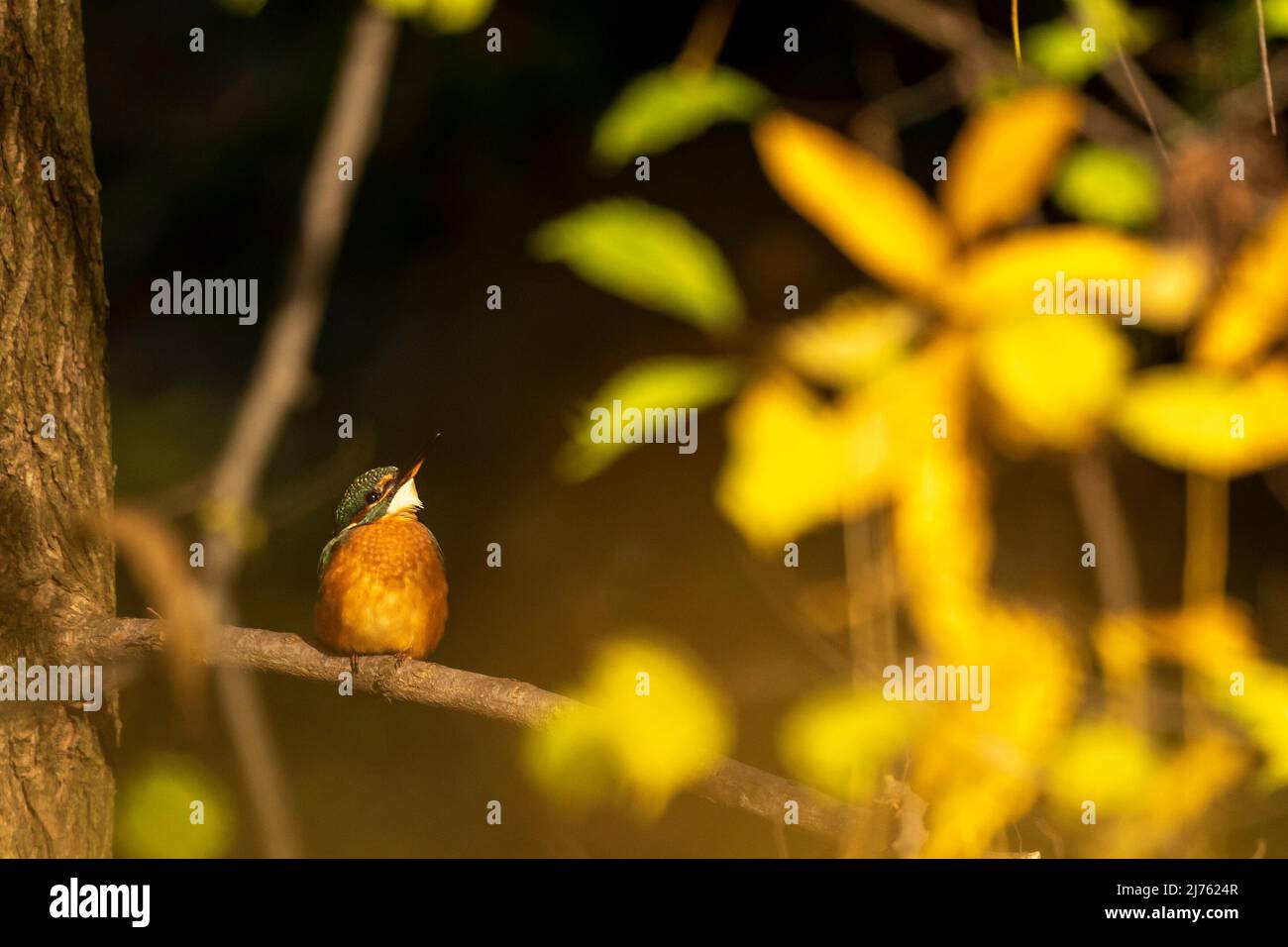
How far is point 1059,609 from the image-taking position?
1684 millimetres

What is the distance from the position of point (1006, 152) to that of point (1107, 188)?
0.74ft

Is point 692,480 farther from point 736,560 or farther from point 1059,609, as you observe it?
point 1059,609

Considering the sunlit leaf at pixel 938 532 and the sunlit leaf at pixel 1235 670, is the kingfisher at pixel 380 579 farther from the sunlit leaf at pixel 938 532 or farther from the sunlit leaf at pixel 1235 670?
the sunlit leaf at pixel 1235 670

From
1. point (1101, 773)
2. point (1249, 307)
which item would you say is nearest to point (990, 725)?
point (1101, 773)

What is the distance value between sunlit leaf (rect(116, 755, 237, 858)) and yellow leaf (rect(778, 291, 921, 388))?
3.08 feet

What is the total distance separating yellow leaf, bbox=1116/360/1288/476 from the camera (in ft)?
4.66

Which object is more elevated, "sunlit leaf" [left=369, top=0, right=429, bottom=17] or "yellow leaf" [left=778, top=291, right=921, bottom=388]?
"sunlit leaf" [left=369, top=0, right=429, bottom=17]

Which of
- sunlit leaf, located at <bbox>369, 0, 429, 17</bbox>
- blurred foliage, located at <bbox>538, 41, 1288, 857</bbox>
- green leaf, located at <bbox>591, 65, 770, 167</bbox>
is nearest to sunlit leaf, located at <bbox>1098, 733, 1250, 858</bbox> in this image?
blurred foliage, located at <bbox>538, 41, 1288, 857</bbox>

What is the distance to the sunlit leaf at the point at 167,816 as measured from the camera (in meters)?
1.35

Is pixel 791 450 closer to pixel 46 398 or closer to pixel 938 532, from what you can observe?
pixel 938 532

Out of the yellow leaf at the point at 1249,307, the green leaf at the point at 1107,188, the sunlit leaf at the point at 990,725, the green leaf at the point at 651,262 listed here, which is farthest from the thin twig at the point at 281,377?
the yellow leaf at the point at 1249,307

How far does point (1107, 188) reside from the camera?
1.45m

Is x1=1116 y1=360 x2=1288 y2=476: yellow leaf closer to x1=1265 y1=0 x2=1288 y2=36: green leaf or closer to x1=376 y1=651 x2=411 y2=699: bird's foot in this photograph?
x1=1265 y1=0 x2=1288 y2=36: green leaf

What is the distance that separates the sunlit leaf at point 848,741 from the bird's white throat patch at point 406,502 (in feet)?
1.92
